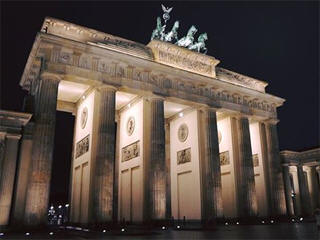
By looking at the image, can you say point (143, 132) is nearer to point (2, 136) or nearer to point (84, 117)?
point (84, 117)

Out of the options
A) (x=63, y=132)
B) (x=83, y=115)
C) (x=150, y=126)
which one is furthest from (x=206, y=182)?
(x=63, y=132)

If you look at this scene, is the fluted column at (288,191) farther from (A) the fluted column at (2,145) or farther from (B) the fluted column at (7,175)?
(A) the fluted column at (2,145)

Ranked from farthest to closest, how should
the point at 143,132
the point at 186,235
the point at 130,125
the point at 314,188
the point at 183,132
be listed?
1. the point at 314,188
2. the point at 183,132
3. the point at 130,125
4. the point at 143,132
5. the point at 186,235

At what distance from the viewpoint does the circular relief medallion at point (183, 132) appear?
96.6ft

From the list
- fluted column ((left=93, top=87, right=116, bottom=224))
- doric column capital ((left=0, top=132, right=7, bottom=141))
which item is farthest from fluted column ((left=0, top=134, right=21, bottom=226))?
fluted column ((left=93, top=87, right=116, bottom=224))

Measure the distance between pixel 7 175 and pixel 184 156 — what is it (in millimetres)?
15724

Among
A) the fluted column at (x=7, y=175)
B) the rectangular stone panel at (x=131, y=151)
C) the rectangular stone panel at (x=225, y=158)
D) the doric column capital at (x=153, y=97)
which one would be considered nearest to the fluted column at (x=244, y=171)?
the rectangular stone panel at (x=225, y=158)

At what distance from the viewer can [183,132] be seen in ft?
98.1

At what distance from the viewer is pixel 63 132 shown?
173 feet

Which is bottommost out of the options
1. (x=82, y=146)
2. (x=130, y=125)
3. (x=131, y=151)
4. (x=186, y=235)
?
(x=186, y=235)

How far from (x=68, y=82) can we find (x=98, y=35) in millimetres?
4395

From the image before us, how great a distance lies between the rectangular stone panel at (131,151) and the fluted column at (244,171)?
10.5 metres

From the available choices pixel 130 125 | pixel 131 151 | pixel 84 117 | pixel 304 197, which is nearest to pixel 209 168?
pixel 131 151

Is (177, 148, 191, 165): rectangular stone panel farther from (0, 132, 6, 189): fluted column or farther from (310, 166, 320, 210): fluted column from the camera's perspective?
(310, 166, 320, 210): fluted column
